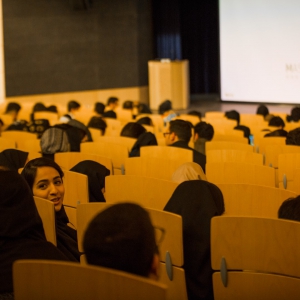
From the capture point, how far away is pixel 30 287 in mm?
1948

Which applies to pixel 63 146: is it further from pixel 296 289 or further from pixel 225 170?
pixel 296 289

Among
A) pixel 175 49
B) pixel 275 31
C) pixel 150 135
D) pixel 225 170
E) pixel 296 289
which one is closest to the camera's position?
pixel 296 289

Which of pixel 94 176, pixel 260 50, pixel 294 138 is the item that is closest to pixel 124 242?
pixel 94 176

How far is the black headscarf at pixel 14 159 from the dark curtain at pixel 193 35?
532 inches

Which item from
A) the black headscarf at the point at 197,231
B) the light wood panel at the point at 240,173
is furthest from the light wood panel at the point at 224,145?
the black headscarf at the point at 197,231

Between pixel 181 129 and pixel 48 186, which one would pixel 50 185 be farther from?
pixel 181 129

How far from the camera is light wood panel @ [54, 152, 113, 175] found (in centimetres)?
520

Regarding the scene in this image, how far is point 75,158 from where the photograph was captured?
17.4ft

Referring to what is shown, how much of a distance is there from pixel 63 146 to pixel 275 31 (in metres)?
10.9

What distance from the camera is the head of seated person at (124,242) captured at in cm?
175

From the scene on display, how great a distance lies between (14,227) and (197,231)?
0.99m

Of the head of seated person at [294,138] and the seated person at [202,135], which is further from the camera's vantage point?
the seated person at [202,135]

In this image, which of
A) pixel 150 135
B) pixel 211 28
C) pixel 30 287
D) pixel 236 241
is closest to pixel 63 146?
pixel 150 135

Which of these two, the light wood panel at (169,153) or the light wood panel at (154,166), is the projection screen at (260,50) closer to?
the light wood panel at (169,153)
